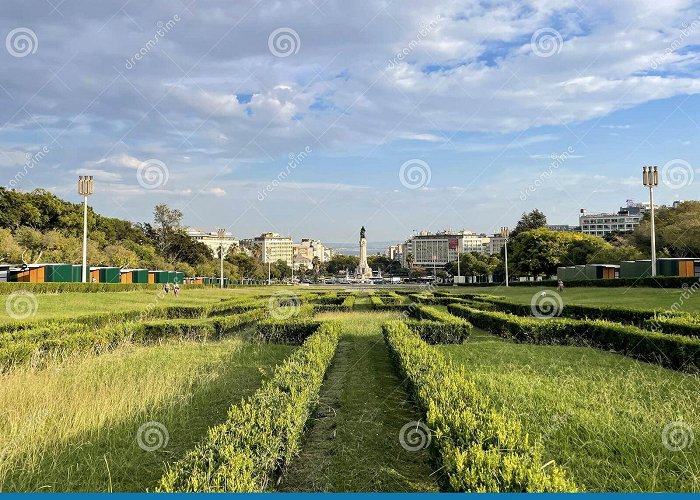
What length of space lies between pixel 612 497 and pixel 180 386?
23.8 ft

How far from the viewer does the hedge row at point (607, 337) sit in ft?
32.0

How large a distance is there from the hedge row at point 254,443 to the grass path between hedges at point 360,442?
32 centimetres

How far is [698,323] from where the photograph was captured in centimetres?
1230

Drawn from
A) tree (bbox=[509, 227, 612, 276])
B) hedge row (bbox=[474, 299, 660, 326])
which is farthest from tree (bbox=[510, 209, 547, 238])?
hedge row (bbox=[474, 299, 660, 326])

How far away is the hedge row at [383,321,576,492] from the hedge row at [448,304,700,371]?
5668 mm

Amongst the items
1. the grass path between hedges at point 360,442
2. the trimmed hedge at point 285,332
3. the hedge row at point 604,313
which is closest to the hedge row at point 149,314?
the trimmed hedge at point 285,332

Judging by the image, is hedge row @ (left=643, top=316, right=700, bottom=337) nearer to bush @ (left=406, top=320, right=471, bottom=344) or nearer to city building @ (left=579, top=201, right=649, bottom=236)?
bush @ (left=406, top=320, right=471, bottom=344)

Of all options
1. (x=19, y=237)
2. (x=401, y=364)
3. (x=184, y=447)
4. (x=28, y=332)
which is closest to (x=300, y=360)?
(x=401, y=364)

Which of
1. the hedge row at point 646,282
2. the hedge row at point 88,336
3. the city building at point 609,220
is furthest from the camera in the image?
the city building at point 609,220

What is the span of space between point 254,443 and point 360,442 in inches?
80.3

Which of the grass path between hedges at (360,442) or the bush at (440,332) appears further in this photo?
the bush at (440,332)

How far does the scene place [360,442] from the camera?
20.4ft

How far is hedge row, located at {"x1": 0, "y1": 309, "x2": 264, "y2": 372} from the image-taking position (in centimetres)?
1019

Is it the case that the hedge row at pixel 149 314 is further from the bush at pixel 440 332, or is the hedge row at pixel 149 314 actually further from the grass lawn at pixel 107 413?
the bush at pixel 440 332
